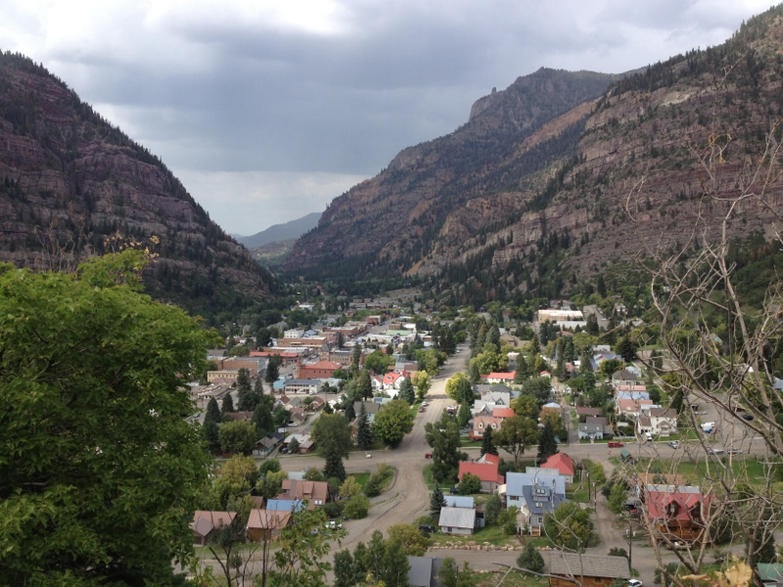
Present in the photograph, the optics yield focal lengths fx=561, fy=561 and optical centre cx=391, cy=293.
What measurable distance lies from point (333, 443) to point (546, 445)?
1247cm

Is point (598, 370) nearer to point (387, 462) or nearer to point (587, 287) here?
point (387, 462)

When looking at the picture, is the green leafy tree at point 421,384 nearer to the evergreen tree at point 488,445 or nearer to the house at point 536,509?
the evergreen tree at point 488,445

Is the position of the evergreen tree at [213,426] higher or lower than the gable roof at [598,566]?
higher

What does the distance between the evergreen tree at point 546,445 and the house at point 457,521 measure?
27.8ft

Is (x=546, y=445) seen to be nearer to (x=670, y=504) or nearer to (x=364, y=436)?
(x=364, y=436)

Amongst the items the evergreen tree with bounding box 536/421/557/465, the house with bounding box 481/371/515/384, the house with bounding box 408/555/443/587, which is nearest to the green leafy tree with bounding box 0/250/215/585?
the house with bounding box 408/555/443/587

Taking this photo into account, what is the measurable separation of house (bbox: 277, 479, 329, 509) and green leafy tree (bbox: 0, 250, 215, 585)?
72.7 ft

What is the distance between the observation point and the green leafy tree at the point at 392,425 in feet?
122

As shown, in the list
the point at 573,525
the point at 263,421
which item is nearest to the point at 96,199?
the point at 263,421

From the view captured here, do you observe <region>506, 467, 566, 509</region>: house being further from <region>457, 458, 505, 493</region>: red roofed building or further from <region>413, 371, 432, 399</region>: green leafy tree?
<region>413, 371, 432, 399</region>: green leafy tree

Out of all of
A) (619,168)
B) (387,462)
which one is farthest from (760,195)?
(619,168)

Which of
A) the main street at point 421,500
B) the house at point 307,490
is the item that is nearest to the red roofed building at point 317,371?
the main street at point 421,500

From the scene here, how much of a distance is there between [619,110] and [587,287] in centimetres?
6784

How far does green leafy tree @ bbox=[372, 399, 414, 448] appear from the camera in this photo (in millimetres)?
37188
